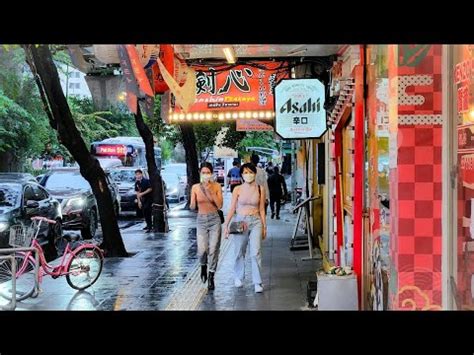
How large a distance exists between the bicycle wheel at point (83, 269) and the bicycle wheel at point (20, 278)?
547mm

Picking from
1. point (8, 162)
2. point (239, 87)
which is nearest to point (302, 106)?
point (239, 87)

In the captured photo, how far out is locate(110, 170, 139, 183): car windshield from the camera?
25.8 meters

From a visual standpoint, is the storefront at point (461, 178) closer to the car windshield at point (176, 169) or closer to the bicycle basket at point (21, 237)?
the bicycle basket at point (21, 237)

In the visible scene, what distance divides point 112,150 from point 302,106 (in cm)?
2238

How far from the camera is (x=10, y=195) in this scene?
13.2m

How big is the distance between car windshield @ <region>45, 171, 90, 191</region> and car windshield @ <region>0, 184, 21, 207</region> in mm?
4996

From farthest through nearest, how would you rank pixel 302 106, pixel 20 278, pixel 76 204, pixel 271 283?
pixel 76 204 → pixel 302 106 → pixel 271 283 → pixel 20 278

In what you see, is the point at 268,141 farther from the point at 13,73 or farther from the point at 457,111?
the point at 457,111

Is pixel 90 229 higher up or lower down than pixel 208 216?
lower down

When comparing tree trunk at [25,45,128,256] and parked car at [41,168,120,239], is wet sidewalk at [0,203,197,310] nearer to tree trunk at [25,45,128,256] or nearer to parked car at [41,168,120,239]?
tree trunk at [25,45,128,256]

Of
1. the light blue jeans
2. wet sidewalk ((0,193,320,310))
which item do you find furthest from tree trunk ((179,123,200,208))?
the light blue jeans

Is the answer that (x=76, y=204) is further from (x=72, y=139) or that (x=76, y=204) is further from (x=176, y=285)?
(x=176, y=285)
